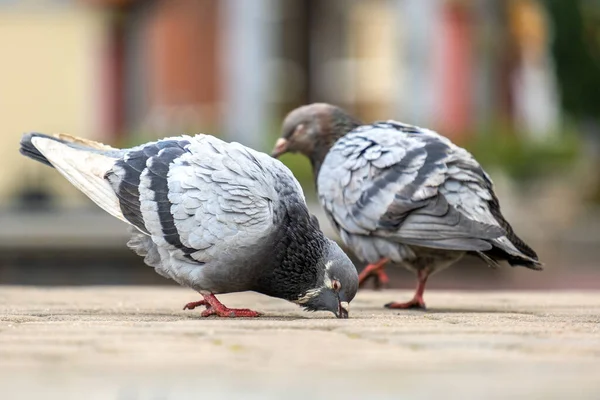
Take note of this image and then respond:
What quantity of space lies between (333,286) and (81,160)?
1.24m

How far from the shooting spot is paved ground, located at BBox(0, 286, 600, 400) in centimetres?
335

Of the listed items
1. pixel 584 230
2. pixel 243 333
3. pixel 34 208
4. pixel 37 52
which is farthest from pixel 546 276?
pixel 243 333

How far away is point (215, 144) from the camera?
18.9ft

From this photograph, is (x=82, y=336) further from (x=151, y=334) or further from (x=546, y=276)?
(x=546, y=276)

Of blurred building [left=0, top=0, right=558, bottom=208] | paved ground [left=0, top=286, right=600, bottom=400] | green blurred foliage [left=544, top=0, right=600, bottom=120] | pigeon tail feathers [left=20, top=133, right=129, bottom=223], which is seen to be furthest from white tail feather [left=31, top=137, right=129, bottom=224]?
green blurred foliage [left=544, top=0, right=600, bottom=120]

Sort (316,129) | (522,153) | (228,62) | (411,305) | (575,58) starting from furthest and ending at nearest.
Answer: (575,58)
(228,62)
(522,153)
(316,129)
(411,305)

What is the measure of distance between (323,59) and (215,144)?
44.5ft

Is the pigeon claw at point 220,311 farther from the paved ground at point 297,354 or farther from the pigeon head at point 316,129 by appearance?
the pigeon head at point 316,129

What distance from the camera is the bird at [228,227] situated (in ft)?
18.0

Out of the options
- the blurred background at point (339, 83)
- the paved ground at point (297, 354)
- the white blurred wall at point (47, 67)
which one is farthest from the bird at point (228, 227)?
the white blurred wall at point (47, 67)

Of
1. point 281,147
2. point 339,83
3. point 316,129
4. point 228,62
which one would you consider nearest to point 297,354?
point 316,129

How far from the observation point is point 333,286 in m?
5.50

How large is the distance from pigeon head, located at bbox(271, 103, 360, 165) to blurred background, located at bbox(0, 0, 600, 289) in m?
→ 5.74

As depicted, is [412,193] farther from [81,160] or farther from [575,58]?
[575,58]
